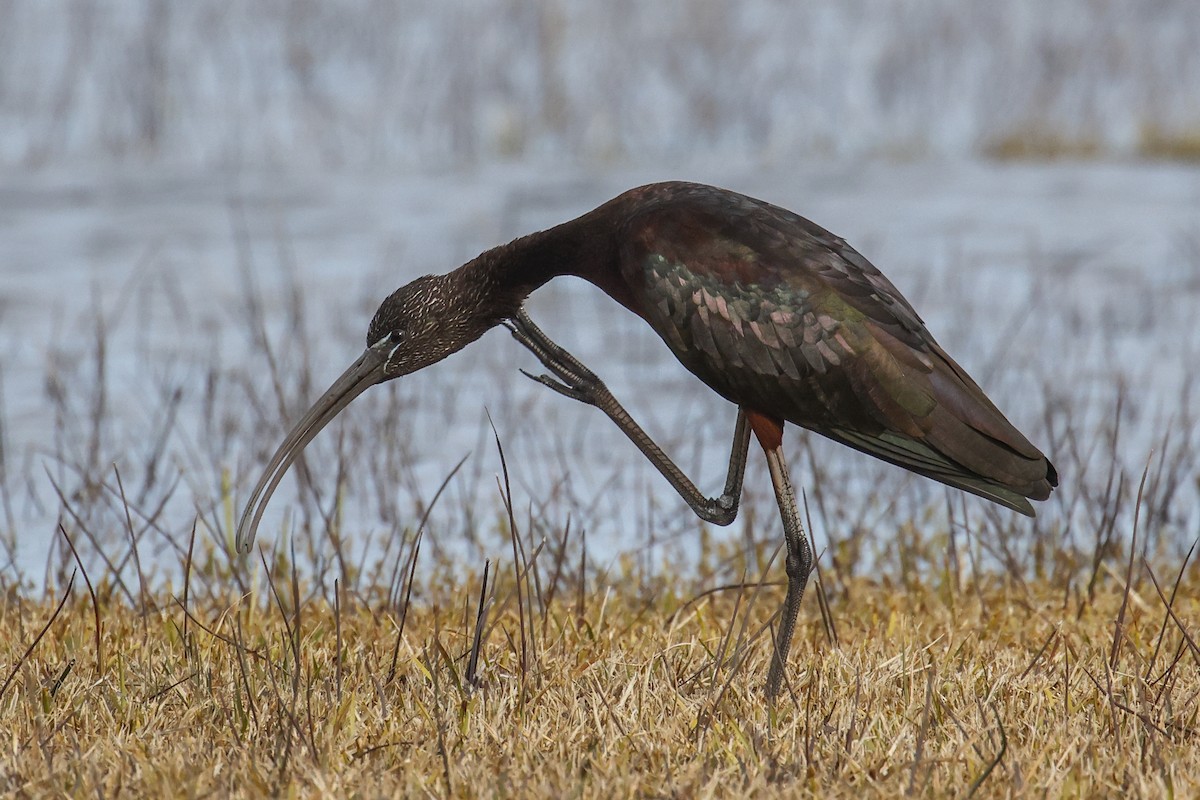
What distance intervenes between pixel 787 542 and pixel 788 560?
0.09m

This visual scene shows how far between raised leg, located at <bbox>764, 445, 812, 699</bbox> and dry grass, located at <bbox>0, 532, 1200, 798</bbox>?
0.07m

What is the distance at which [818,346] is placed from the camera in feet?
12.7

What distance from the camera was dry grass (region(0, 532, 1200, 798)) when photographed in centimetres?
336

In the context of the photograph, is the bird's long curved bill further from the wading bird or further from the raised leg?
the raised leg

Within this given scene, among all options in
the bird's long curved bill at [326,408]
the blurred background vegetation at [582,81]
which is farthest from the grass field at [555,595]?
the blurred background vegetation at [582,81]

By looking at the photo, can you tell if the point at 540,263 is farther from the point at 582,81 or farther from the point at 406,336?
the point at 582,81

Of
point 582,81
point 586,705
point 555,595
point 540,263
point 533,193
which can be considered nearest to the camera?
point 586,705

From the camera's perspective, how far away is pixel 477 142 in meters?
14.4

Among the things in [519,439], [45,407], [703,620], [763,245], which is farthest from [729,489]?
[45,407]

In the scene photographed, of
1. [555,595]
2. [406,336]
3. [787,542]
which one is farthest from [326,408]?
[555,595]

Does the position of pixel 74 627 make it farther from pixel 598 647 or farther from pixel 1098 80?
pixel 1098 80

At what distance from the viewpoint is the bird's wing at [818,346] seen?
3855 mm

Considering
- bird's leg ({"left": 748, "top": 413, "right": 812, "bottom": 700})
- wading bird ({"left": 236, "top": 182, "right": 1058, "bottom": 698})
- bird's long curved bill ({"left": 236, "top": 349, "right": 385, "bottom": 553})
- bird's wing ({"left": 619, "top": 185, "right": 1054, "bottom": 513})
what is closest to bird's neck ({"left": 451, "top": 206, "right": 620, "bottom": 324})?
wading bird ({"left": 236, "top": 182, "right": 1058, "bottom": 698})

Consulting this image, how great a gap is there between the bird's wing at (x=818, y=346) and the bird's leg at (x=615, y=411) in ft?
1.12
